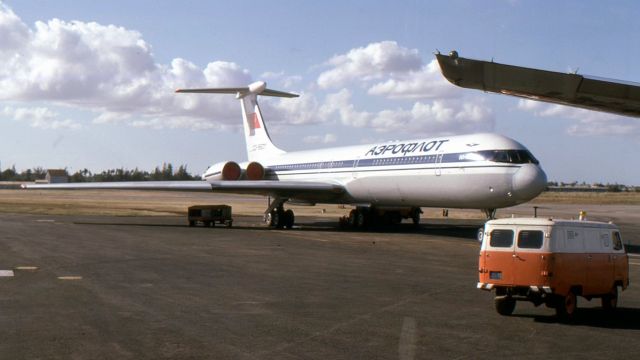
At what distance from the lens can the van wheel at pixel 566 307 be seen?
→ 12039 millimetres

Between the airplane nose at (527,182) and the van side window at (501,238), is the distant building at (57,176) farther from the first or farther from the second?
the van side window at (501,238)

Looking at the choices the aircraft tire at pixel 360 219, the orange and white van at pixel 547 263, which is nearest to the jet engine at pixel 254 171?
the aircraft tire at pixel 360 219

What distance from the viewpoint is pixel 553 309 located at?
1345cm

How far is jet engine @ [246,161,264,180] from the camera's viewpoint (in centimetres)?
4438

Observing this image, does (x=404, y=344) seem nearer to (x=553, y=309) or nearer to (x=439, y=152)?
(x=553, y=309)

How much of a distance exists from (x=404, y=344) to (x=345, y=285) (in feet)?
20.1

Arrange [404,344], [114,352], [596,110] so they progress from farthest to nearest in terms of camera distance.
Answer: [596,110] < [404,344] < [114,352]

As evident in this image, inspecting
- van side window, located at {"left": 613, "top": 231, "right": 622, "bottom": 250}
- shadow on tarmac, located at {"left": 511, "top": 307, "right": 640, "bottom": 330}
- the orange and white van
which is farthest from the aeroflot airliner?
the orange and white van

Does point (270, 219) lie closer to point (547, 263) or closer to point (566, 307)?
point (566, 307)

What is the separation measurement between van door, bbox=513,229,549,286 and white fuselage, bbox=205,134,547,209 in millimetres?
14655

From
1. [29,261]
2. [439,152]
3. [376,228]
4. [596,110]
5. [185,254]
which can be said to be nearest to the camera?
[596,110]

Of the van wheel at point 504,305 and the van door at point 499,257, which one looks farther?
the van wheel at point 504,305

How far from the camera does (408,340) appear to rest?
10.3 meters

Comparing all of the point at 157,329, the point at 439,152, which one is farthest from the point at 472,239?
the point at 157,329
